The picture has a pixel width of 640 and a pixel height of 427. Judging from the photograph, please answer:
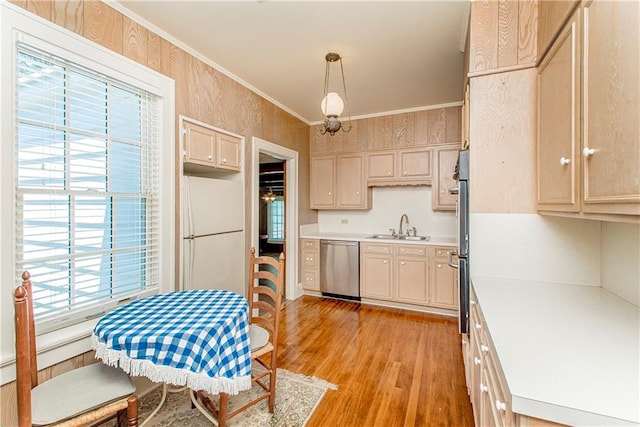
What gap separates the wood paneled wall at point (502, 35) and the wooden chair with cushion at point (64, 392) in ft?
8.86

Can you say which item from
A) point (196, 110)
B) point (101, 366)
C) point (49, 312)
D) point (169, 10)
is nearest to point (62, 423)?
point (101, 366)

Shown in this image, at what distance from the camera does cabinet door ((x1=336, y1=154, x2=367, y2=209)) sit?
14.2 ft

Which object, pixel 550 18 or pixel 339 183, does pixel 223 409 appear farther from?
pixel 339 183

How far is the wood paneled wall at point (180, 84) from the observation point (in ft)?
5.44

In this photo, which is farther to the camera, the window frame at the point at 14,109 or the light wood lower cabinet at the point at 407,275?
the light wood lower cabinet at the point at 407,275

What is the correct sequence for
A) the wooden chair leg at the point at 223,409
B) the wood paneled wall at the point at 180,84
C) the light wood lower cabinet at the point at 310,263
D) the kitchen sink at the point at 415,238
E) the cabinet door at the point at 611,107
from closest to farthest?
the cabinet door at the point at 611,107 < the wooden chair leg at the point at 223,409 < the wood paneled wall at the point at 180,84 < the kitchen sink at the point at 415,238 < the light wood lower cabinet at the point at 310,263

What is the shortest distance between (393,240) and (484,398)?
2.63 metres

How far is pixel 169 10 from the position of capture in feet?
6.66

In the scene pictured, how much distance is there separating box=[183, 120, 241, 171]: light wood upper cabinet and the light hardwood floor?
1935 millimetres

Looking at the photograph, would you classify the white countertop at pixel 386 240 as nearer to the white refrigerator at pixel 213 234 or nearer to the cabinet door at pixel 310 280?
the cabinet door at pixel 310 280

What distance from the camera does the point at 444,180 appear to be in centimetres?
379

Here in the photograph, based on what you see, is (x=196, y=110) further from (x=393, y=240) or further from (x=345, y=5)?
(x=393, y=240)

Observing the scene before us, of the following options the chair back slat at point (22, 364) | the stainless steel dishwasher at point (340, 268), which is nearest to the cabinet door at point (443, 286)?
the stainless steel dishwasher at point (340, 268)

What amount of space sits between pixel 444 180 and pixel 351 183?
52.5 inches
